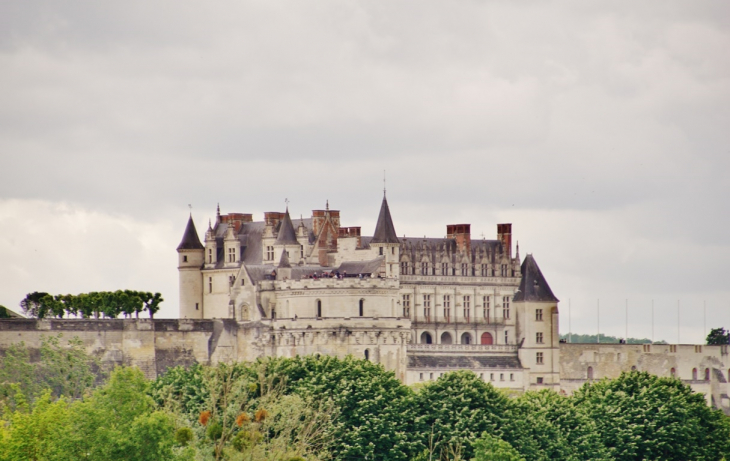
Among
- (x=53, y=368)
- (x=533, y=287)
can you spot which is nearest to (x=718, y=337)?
(x=533, y=287)

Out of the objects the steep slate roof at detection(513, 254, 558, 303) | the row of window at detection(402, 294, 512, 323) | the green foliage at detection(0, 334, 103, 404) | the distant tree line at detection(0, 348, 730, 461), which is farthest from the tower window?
the green foliage at detection(0, 334, 103, 404)

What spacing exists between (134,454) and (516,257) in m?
65.5

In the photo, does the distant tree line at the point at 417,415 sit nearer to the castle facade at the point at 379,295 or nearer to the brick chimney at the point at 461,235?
the castle facade at the point at 379,295

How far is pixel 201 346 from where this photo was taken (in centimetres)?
11675

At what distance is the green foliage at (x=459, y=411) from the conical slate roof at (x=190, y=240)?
128 ft

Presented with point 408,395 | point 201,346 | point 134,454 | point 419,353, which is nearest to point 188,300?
point 201,346

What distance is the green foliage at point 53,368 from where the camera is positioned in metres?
104

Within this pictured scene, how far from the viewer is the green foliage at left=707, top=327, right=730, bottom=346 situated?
155 meters

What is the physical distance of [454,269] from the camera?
12488cm

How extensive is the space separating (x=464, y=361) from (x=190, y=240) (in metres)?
21.3

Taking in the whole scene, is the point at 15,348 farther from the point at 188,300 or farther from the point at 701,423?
the point at 701,423

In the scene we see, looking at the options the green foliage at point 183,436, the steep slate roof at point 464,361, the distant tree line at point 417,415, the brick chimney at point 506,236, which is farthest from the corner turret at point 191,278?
the green foliage at point 183,436

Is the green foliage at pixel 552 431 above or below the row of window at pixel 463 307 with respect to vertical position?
below

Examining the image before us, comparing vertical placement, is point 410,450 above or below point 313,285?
below
